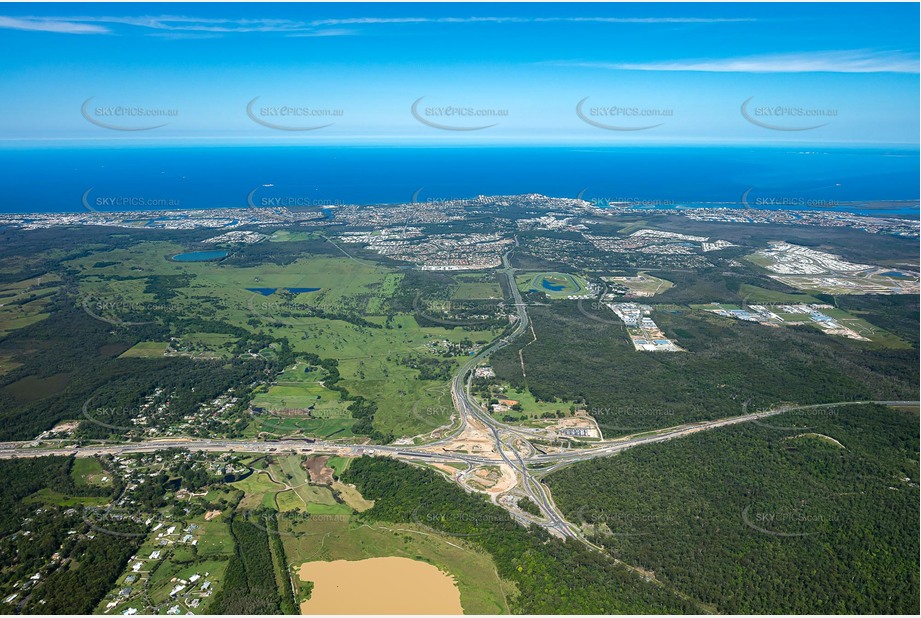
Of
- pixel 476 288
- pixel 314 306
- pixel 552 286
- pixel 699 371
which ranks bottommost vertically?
pixel 552 286

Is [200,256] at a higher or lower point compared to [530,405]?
higher

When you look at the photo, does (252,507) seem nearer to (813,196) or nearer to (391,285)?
(391,285)

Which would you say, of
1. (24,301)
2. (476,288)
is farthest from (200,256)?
(476,288)

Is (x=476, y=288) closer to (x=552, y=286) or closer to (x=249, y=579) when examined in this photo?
(x=552, y=286)

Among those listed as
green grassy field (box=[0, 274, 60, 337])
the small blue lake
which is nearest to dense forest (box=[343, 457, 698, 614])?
green grassy field (box=[0, 274, 60, 337])

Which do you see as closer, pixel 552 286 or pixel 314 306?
pixel 314 306

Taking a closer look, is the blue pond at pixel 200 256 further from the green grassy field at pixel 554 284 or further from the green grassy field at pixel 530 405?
the green grassy field at pixel 530 405

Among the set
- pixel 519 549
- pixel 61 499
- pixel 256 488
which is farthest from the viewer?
pixel 256 488
